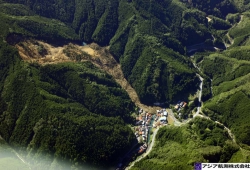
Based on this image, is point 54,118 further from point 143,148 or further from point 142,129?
point 142,129

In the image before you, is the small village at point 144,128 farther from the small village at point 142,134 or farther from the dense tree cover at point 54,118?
the dense tree cover at point 54,118

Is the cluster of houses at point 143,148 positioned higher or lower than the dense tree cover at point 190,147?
lower

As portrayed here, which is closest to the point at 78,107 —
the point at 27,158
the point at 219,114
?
the point at 27,158

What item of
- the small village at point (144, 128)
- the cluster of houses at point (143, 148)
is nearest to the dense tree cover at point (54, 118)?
the small village at point (144, 128)

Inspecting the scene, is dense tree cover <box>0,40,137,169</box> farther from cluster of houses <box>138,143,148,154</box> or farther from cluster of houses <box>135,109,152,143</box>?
cluster of houses <box>138,143,148,154</box>

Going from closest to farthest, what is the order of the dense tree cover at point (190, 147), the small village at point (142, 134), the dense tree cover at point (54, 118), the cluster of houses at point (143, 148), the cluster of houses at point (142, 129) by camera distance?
the dense tree cover at point (190, 147) → the dense tree cover at point (54, 118) → the small village at point (142, 134) → the cluster of houses at point (143, 148) → the cluster of houses at point (142, 129)

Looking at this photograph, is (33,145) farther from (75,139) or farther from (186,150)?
(186,150)
